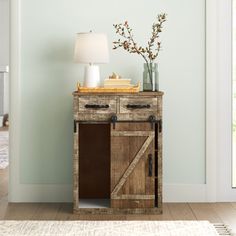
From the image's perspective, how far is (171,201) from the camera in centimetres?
509

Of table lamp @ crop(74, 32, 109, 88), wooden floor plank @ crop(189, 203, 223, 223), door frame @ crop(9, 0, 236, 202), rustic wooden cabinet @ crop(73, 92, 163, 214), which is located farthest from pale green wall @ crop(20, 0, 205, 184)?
rustic wooden cabinet @ crop(73, 92, 163, 214)

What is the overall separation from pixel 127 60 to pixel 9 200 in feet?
4.62

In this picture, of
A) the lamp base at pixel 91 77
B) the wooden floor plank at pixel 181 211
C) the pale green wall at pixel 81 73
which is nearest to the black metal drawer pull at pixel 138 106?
the lamp base at pixel 91 77

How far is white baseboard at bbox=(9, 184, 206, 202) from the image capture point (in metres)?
5.09

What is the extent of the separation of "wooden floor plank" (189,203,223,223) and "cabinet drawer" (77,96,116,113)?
0.94 m

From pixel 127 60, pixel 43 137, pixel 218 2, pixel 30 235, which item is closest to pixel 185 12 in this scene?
pixel 218 2

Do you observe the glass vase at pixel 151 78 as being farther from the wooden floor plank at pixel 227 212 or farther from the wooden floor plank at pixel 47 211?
the wooden floor plank at pixel 47 211

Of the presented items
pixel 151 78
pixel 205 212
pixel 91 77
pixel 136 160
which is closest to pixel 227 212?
pixel 205 212

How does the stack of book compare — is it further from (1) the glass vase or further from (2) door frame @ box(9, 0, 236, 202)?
(2) door frame @ box(9, 0, 236, 202)

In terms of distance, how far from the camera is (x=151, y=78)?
4.83 metres

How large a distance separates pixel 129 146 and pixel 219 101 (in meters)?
0.89

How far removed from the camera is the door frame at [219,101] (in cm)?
504

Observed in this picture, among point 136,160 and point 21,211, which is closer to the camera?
point 136,160

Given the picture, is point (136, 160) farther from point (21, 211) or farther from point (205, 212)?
point (21, 211)
